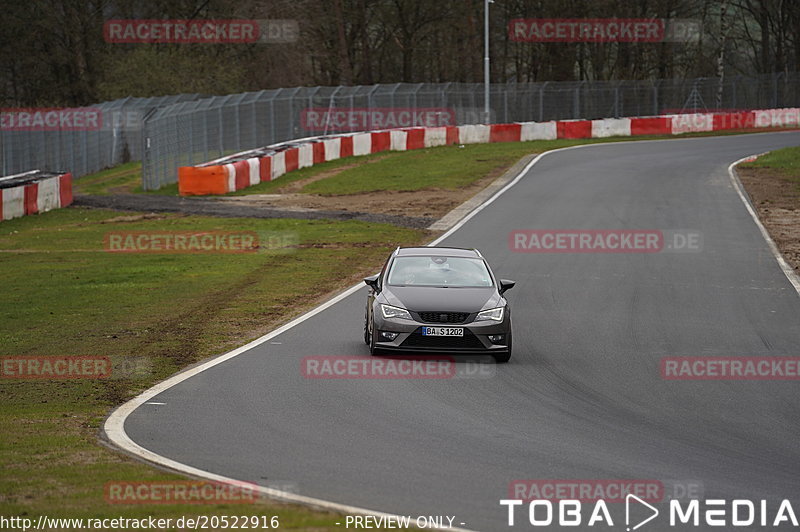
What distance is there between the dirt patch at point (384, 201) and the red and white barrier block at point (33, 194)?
530cm

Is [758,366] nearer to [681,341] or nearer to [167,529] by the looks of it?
[681,341]

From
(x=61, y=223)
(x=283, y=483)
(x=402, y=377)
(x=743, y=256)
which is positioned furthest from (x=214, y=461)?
(x=61, y=223)

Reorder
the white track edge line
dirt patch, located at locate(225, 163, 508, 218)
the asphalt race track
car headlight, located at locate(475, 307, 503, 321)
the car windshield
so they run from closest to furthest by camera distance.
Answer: the asphalt race track → car headlight, located at locate(475, 307, 503, 321) → the car windshield → the white track edge line → dirt patch, located at locate(225, 163, 508, 218)

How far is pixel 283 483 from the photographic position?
28.5 feet

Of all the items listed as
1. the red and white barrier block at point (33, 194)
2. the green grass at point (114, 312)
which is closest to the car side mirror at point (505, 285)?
the green grass at point (114, 312)

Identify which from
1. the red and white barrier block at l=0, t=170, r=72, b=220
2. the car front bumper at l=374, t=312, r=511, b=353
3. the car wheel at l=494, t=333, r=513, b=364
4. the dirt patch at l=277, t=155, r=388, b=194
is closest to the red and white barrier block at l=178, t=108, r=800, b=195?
the dirt patch at l=277, t=155, r=388, b=194

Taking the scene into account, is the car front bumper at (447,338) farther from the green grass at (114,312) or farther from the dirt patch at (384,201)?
the dirt patch at (384,201)

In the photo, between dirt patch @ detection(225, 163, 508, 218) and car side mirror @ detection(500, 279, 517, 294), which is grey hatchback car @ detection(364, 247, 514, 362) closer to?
car side mirror @ detection(500, 279, 517, 294)

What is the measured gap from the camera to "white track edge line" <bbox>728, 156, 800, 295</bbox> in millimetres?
21594

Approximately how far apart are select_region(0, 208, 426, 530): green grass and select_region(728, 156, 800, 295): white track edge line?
26.6ft

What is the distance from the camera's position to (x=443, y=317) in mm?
14367

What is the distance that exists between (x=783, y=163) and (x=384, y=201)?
15.4m

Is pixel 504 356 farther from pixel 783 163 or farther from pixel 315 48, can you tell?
pixel 315 48

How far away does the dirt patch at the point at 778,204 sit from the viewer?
25.6 m
